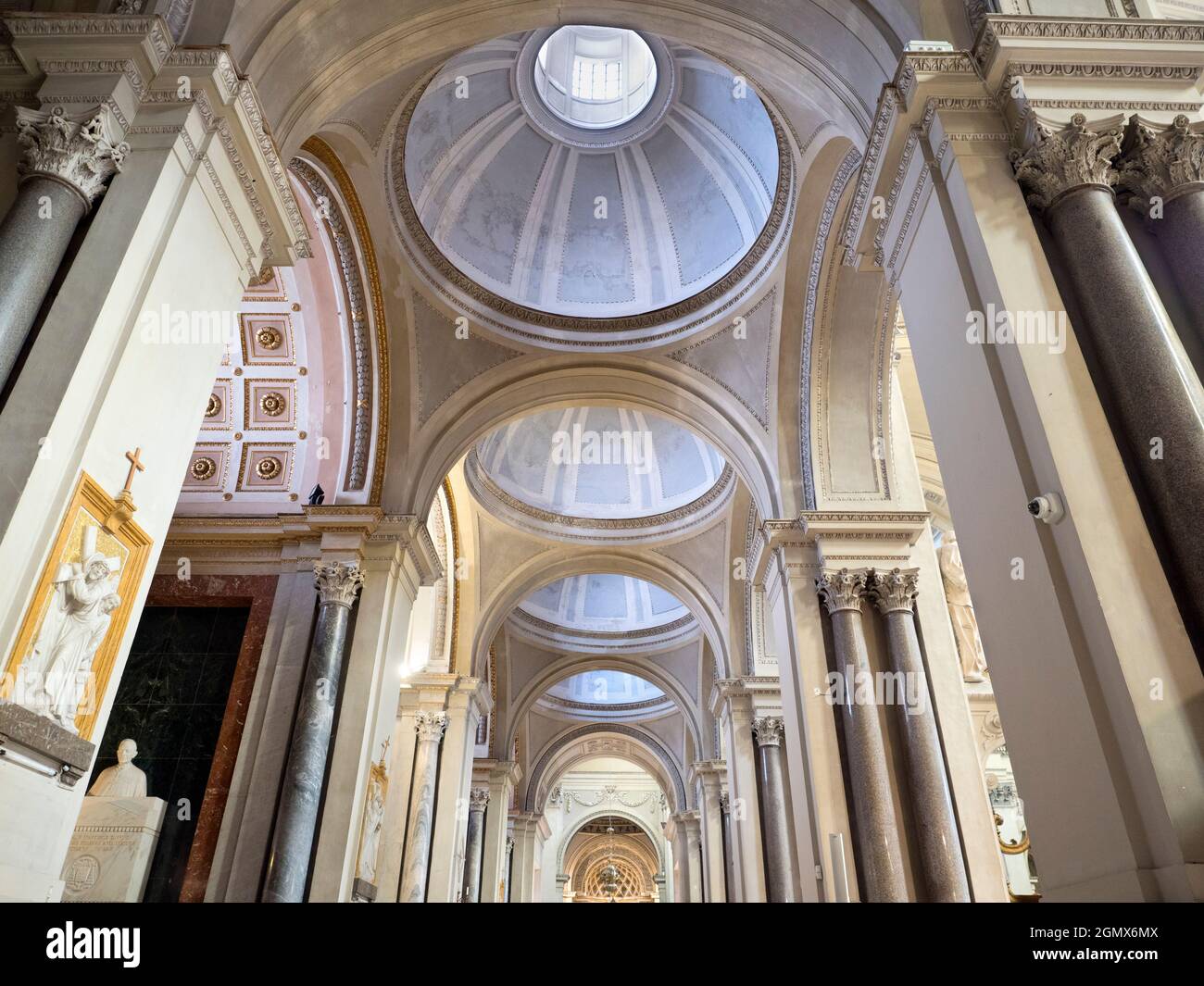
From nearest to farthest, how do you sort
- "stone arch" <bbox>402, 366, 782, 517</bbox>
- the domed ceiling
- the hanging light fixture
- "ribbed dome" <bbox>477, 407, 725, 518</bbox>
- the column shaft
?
the column shaft < "stone arch" <bbox>402, 366, 782, 517</bbox> < the domed ceiling < "ribbed dome" <bbox>477, 407, 725, 518</bbox> < the hanging light fixture

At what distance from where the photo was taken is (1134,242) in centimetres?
369

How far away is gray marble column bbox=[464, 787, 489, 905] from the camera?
15280mm

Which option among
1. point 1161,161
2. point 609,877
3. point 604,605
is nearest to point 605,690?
point 604,605

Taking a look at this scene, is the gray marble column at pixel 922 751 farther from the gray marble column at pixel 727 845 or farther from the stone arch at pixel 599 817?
the stone arch at pixel 599 817

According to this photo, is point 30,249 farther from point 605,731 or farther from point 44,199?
point 605,731

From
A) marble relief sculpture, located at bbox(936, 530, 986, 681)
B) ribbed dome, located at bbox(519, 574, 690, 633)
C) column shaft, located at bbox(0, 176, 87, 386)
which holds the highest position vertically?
ribbed dome, located at bbox(519, 574, 690, 633)

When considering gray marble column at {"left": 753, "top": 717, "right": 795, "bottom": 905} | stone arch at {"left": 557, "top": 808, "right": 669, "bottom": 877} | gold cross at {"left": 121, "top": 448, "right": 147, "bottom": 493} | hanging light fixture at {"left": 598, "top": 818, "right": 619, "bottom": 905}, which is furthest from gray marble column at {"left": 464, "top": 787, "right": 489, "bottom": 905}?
hanging light fixture at {"left": 598, "top": 818, "right": 619, "bottom": 905}

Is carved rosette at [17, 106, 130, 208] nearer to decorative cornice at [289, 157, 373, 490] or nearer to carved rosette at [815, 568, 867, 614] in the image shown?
decorative cornice at [289, 157, 373, 490]

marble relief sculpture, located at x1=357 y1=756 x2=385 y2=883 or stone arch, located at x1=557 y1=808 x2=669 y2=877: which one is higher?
stone arch, located at x1=557 y1=808 x2=669 y2=877

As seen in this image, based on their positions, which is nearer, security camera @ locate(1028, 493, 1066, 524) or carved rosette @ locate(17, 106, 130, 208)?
security camera @ locate(1028, 493, 1066, 524)

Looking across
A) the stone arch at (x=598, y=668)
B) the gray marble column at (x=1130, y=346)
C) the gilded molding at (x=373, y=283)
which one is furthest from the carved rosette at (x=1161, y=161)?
the stone arch at (x=598, y=668)

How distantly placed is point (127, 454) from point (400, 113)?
5.84m

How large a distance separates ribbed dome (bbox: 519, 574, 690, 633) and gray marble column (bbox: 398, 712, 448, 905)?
7019 millimetres
